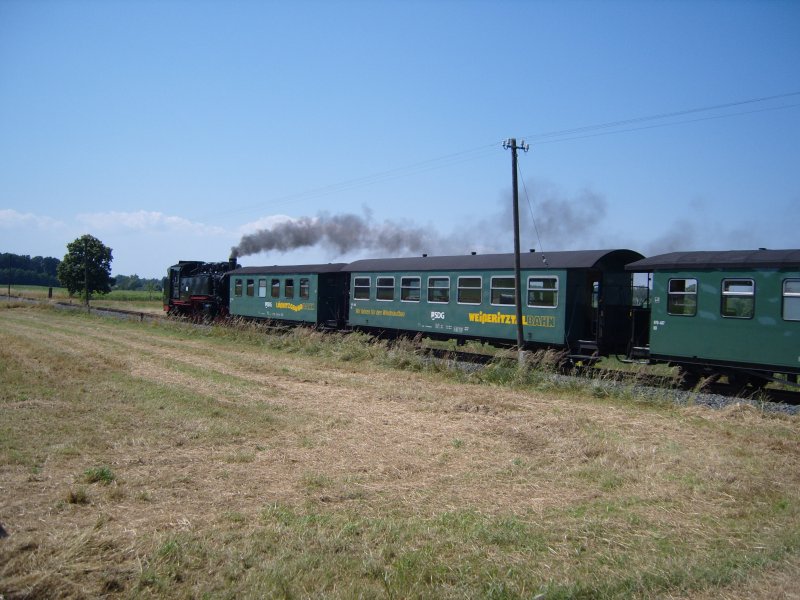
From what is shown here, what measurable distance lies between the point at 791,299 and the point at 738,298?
963 mm

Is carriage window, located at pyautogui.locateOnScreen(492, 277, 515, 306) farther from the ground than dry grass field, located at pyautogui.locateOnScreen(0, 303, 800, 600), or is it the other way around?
carriage window, located at pyautogui.locateOnScreen(492, 277, 515, 306)

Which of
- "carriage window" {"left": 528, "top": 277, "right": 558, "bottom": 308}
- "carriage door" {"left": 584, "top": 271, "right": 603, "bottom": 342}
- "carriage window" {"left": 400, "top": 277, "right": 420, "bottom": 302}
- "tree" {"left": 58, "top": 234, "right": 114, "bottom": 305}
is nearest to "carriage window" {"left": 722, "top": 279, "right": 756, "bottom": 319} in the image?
"carriage door" {"left": 584, "top": 271, "right": 603, "bottom": 342}

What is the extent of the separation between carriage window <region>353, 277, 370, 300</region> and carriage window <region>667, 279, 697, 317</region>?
1059 cm

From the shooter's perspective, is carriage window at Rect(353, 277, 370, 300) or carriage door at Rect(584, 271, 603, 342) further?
carriage window at Rect(353, 277, 370, 300)

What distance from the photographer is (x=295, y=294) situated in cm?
2483

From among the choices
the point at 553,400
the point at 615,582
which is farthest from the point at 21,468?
the point at 553,400

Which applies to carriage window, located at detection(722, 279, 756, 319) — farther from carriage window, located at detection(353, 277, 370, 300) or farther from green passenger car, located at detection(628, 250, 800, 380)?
carriage window, located at detection(353, 277, 370, 300)

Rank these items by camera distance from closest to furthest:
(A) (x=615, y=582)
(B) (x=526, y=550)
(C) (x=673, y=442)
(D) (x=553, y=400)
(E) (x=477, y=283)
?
(A) (x=615, y=582) < (B) (x=526, y=550) < (C) (x=673, y=442) < (D) (x=553, y=400) < (E) (x=477, y=283)

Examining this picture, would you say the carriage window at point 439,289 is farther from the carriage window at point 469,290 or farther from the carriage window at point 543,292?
the carriage window at point 543,292

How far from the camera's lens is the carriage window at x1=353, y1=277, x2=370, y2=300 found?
21.6 meters

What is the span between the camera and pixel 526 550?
4754 mm

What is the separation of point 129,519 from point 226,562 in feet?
3.93

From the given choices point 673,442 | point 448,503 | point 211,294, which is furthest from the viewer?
point 211,294

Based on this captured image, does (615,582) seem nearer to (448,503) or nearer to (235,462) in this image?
(448,503)
